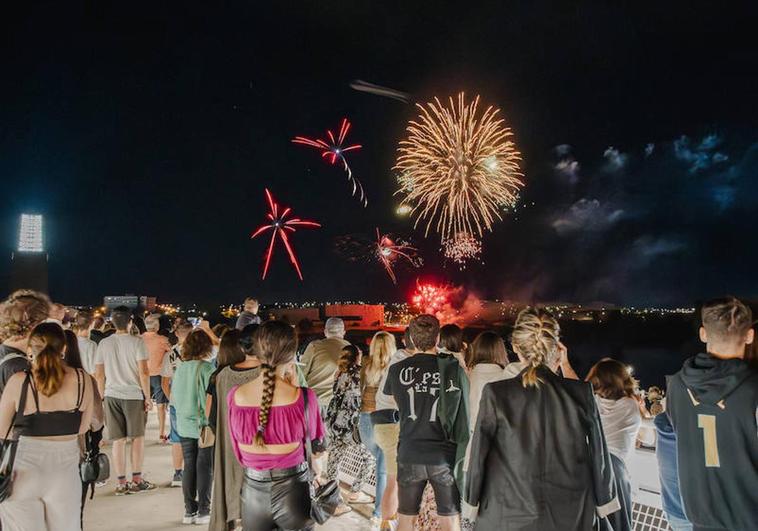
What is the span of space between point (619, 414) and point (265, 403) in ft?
7.92

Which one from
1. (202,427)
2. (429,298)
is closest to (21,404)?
(202,427)

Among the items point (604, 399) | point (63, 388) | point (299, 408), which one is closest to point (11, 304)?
point (63, 388)

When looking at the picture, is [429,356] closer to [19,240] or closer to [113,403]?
[113,403]

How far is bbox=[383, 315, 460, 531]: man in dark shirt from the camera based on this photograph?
4.00 m

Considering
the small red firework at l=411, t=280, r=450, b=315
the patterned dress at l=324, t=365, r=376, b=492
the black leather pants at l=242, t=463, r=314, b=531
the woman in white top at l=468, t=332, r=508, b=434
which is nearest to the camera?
the black leather pants at l=242, t=463, r=314, b=531

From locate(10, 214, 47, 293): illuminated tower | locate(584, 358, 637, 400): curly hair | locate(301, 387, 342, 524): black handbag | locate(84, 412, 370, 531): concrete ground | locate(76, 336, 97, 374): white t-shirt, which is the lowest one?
locate(84, 412, 370, 531): concrete ground

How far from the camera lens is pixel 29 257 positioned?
70.1 metres

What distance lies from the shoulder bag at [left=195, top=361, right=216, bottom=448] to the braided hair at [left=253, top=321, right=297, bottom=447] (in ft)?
7.62

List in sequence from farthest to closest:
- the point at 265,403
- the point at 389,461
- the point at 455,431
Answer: the point at 389,461 < the point at 455,431 < the point at 265,403

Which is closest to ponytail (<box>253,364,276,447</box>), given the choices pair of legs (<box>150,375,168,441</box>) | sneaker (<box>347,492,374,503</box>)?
sneaker (<box>347,492,374,503</box>)

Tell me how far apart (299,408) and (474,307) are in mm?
113733

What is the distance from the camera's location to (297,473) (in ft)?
10.2

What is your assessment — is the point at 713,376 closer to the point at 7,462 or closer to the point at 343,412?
the point at 343,412

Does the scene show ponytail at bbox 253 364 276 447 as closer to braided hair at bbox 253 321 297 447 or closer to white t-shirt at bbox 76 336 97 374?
braided hair at bbox 253 321 297 447
